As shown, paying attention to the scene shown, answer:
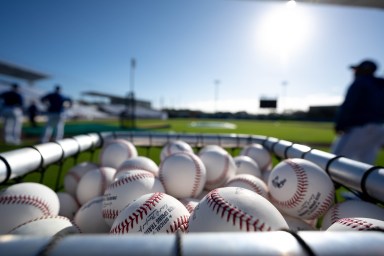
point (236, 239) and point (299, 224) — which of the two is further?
point (299, 224)

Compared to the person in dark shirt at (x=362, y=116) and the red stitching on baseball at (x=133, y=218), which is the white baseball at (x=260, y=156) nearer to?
the person in dark shirt at (x=362, y=116)

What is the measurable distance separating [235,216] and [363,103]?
11.6 ft

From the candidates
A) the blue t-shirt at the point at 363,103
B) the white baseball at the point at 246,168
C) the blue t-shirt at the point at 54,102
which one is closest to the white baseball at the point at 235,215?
the white baseball at the point at 246,168

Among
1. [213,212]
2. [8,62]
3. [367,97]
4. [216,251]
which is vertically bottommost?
[213,212]

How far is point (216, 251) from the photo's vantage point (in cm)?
52

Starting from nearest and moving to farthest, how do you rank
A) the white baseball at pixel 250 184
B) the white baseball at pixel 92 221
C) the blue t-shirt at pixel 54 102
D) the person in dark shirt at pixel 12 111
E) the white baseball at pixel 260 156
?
the white baseball at pixel 92 221 < the white baseball at pixel 250 184 < the white baseball at pixel 260 156 < the blue t-shirt at pixel 54 102 < the person in dark shirt at pixel 12 111

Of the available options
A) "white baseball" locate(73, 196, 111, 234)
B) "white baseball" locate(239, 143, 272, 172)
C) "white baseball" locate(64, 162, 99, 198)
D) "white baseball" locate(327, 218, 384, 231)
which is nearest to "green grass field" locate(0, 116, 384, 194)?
"white baseball" locate(64, 162, 99, 198)

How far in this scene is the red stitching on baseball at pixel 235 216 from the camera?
1000 millimetres

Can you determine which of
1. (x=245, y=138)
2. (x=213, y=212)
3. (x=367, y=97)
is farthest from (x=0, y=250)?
(x=367, y=97)

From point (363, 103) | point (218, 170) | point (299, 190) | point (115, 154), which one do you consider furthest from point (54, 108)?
point (363, 103)

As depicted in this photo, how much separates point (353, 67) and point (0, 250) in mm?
4680

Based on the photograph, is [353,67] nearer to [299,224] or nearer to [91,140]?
[299,224]

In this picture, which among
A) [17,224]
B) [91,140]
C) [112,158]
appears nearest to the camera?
[17,224]

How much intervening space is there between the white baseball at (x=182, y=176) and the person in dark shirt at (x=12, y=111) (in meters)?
7.49
